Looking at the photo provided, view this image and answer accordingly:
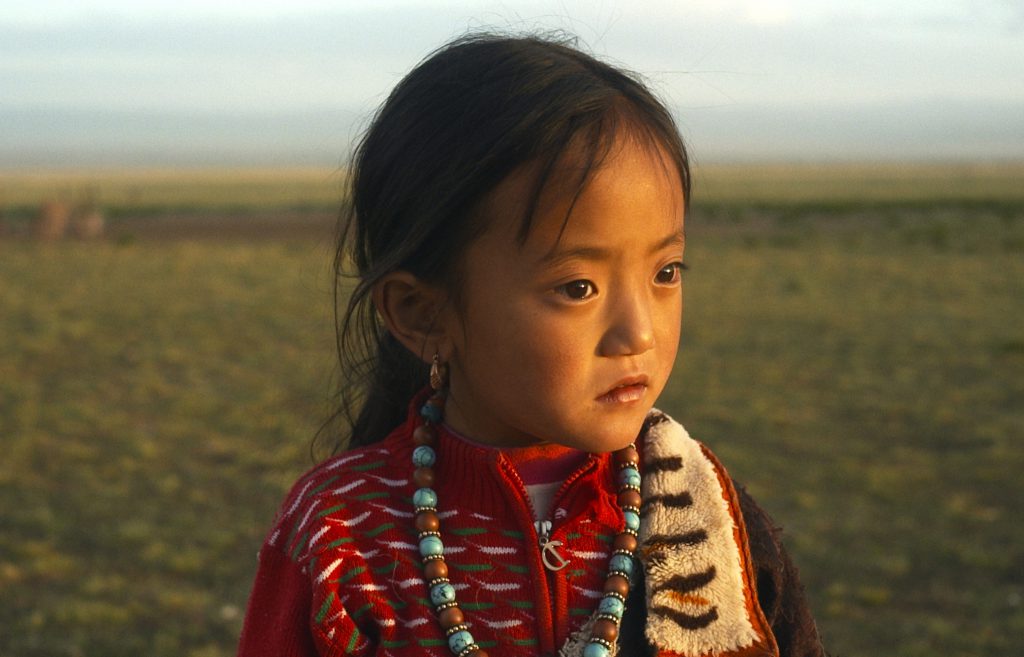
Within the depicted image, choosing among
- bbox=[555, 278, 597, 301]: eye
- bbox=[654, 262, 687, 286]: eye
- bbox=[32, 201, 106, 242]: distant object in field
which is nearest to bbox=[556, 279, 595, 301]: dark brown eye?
bbox=[555, 278, 597, 301]: eye

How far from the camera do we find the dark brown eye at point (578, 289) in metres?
1.64

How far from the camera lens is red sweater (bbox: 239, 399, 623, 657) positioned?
1726mm

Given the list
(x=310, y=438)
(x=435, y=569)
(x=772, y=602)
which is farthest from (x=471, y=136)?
(x=310, y=438)

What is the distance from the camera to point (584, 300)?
64.4 inches

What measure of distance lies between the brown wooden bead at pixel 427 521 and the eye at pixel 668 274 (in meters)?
0.49

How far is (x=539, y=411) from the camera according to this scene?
1677 mm

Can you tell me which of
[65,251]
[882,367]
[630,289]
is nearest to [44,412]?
[882,367]

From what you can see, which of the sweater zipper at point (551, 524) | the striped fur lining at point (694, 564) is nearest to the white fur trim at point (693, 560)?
the striped fur lining at point (694, 564)

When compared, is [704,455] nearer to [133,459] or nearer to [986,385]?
[133,459]

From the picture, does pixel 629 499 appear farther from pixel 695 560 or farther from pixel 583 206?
pixel 583 206

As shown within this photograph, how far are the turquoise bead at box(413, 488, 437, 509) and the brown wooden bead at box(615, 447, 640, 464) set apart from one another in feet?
0.97

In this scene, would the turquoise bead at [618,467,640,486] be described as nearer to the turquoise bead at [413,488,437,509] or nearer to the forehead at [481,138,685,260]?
the turquoise bead at [413,488,437,509]

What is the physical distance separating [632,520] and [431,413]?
1.24ft

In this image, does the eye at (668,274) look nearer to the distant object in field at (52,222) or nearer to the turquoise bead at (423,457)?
the turquoise bead at (423,457)
